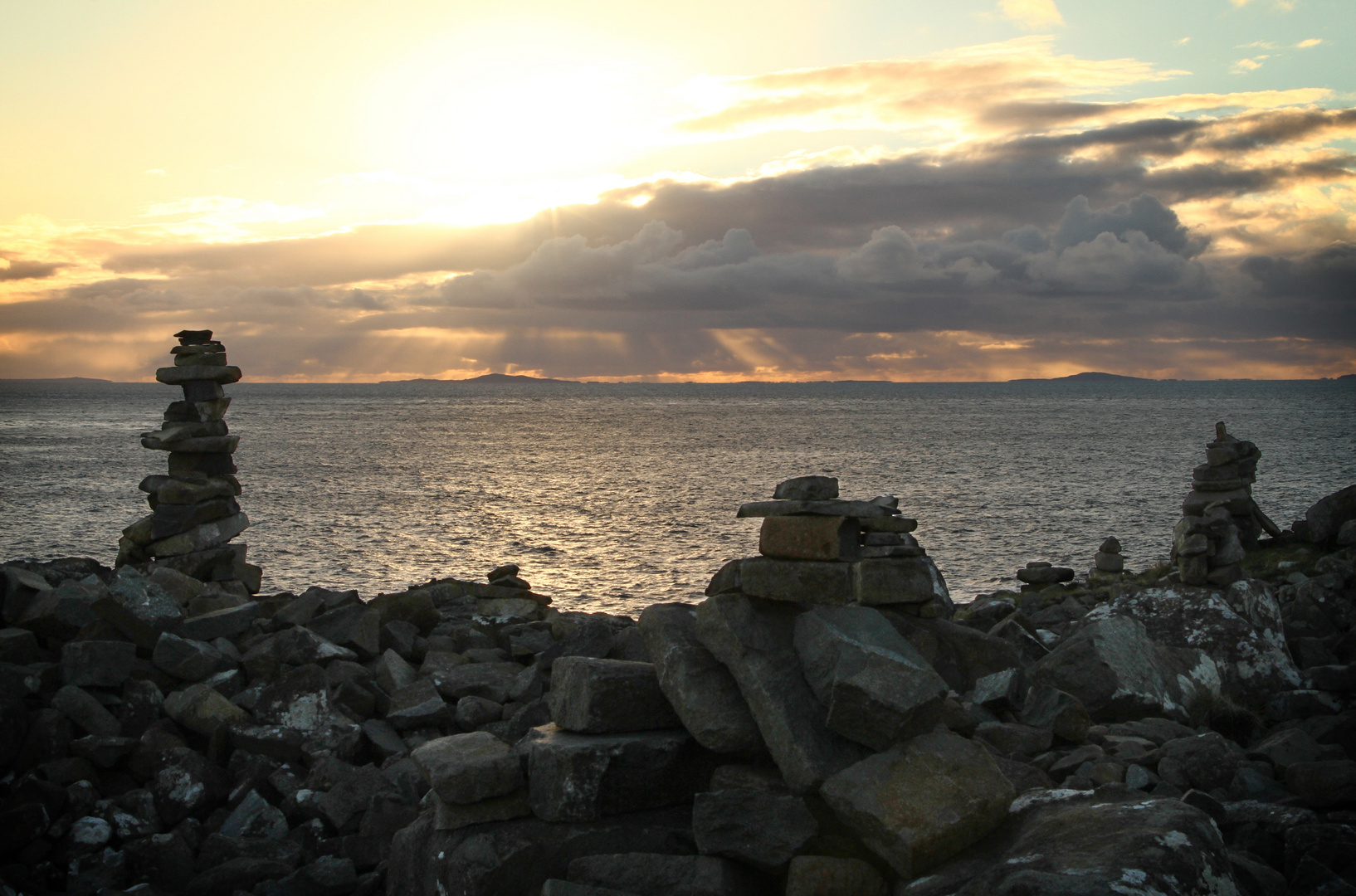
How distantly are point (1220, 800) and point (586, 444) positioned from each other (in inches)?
4111

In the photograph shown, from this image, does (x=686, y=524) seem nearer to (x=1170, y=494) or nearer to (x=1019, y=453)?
(x=1170, y=494)

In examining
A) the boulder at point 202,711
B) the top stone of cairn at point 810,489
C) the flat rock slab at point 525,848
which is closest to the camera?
the flat rock slab at point 525,848

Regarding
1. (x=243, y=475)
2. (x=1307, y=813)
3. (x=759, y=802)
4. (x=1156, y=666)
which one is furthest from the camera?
(x=243, y=475)

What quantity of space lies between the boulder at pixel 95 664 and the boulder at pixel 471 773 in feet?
19.6

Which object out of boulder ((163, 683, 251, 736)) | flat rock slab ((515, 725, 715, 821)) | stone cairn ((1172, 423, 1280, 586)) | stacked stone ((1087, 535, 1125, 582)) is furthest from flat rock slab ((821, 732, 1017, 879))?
stacked stone ((1087, 535, 1125, 582))

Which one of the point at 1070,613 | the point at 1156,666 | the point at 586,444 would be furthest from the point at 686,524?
the point at 586,444

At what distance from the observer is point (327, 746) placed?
426 inches

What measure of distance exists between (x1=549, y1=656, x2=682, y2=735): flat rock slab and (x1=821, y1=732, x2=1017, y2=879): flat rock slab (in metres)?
1.81

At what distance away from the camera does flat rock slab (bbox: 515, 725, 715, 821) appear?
7199mm

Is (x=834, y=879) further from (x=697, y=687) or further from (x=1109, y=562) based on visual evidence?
(x=1109, y=562)

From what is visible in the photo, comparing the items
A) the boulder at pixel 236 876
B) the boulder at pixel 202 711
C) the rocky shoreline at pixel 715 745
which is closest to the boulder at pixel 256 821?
the rocky shoreline at pixel 715 745

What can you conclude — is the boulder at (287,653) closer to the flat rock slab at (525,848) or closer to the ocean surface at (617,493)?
the flat rock slab at (525,848)

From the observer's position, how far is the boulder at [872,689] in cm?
650

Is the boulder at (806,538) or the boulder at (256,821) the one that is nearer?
the boulder at (806,538)
